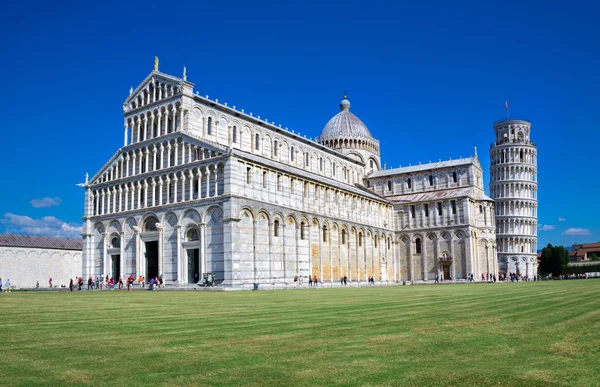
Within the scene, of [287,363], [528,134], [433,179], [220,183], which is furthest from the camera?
[528,134]

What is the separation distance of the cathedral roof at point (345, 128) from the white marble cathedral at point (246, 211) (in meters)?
8.93

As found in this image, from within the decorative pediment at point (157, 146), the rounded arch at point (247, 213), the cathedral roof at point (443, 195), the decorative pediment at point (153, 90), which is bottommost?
the rounded arch at point (247, 213)

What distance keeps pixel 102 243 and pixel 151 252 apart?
7719 mm

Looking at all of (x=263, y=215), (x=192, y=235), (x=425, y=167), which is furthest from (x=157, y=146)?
(x=425, y=167)

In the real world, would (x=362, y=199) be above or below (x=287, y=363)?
above

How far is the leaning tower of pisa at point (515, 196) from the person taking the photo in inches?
4198

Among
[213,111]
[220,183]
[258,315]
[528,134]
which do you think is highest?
[528,134]

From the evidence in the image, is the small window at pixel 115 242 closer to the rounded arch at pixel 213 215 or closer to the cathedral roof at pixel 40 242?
the rounded arch at pixel 213 215

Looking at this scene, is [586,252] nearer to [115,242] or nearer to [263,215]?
[263,215]

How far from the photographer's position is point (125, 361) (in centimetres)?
Result: 909

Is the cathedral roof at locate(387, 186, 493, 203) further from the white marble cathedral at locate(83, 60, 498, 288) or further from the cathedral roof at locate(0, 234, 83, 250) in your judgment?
the cathedral roof at locate(0, 234, 83, 250)

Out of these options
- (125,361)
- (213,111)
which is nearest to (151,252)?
(213,111)

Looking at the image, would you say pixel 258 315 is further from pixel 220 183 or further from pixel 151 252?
pixel 151 252

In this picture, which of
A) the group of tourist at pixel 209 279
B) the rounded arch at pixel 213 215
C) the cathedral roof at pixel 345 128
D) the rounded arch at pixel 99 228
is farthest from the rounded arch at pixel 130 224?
the cathedral roof at pixel 345 128
